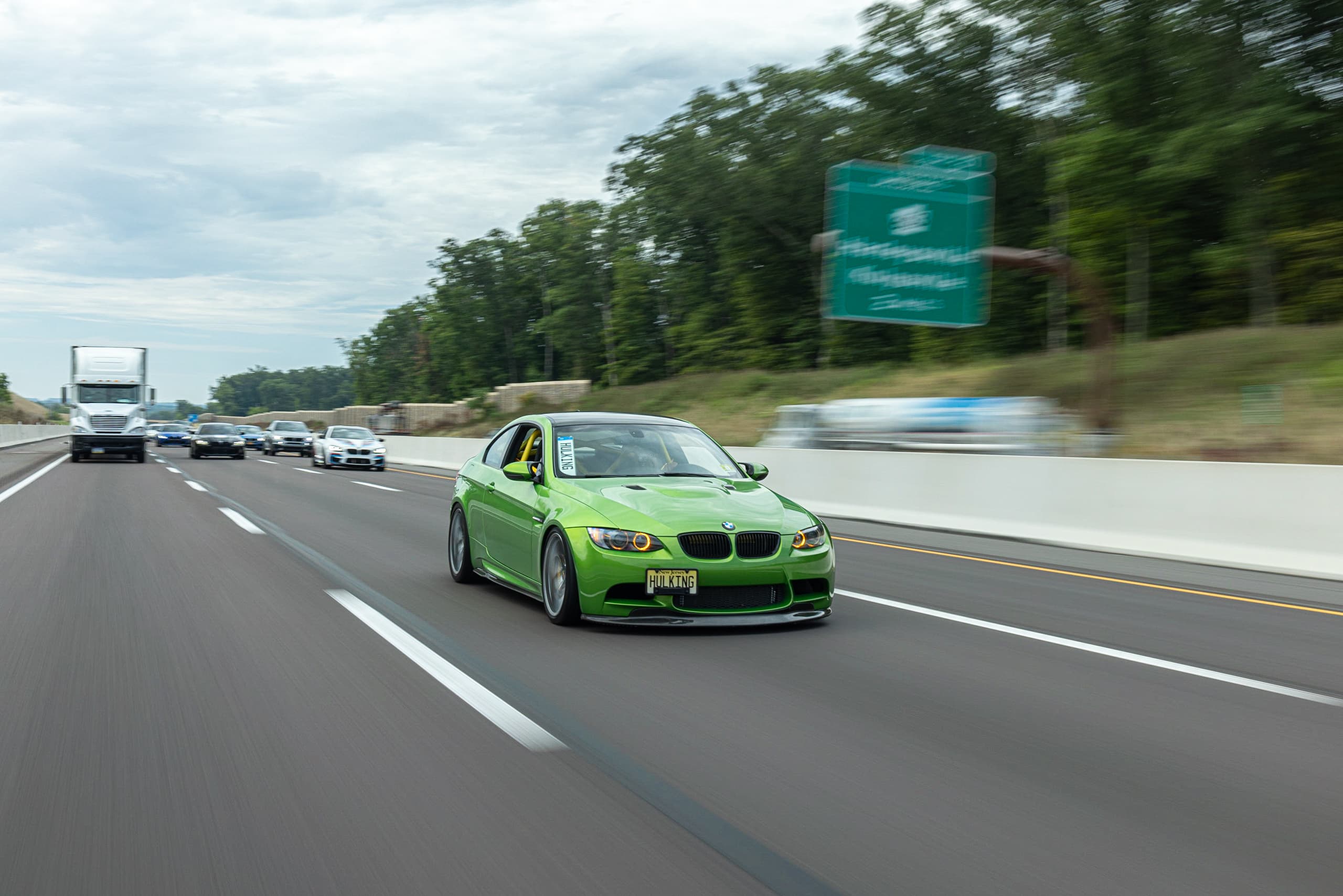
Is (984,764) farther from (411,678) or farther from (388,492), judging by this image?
(388,492)

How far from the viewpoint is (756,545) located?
7.88 meters

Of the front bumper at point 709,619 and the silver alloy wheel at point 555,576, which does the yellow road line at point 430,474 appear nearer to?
the silver alloy wheel at point 555,576

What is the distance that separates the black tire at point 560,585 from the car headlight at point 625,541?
0.24m

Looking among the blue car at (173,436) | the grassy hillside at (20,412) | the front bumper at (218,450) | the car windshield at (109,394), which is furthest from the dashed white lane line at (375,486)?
the grassy hillside at (20,412)

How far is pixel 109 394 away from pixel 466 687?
37.6 m

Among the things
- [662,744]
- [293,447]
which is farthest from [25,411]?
[662,744]

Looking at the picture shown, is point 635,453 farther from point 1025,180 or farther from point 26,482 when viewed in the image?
point 1025,180

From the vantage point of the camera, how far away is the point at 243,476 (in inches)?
1192

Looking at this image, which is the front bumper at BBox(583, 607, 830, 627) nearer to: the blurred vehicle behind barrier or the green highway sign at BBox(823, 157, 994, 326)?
the blurred vehicle behind barrier

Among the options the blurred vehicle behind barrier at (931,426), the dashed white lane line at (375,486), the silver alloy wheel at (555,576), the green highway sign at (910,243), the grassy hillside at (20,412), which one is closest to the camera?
the silver alloy wheel at (555,576)

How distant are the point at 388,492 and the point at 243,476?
731 cm

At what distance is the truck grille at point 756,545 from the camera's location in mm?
7840

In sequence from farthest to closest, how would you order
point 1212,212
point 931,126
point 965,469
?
point 931,126, point 1212,212, point 965,469

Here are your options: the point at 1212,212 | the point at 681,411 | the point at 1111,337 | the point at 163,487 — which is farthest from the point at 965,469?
the point at 681,411
